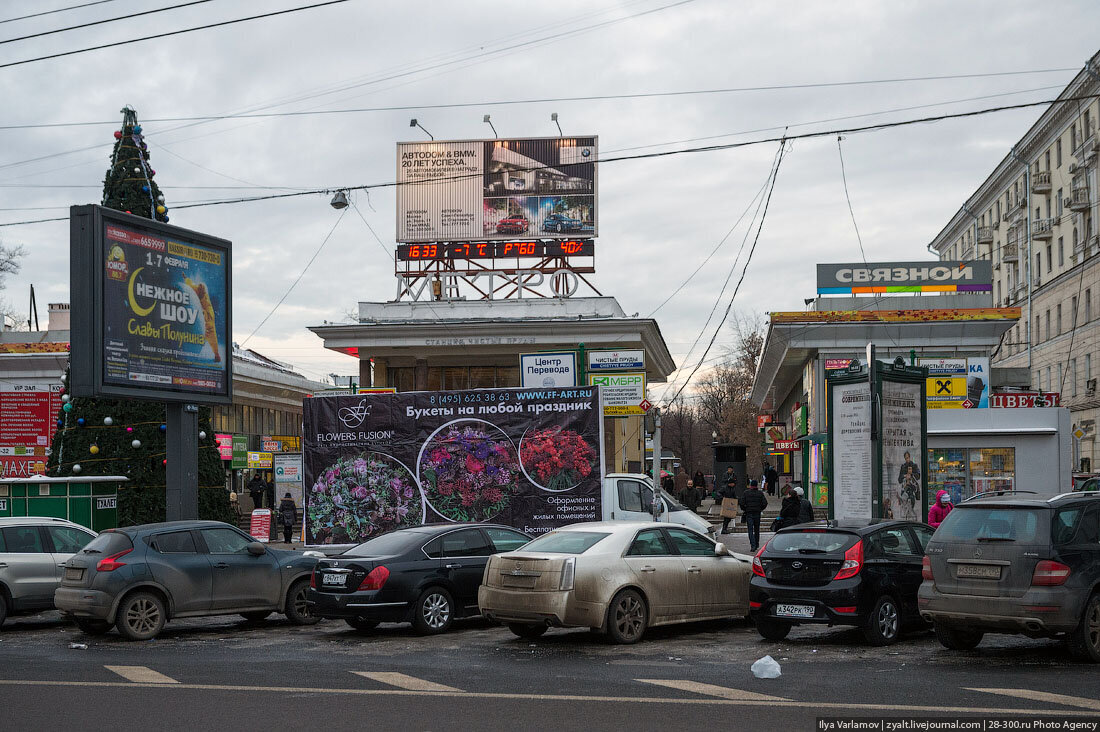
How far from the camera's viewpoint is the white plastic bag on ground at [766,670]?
10273 millimetres

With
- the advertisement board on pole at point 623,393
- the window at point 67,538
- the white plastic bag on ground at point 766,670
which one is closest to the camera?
the white plastic bag on ground at point 766,670

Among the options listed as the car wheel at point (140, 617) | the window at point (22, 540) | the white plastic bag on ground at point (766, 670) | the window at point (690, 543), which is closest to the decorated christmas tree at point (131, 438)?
the window at point (22, 540)

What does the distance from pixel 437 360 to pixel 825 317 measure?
15.8 m

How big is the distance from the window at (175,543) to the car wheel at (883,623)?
336 inches

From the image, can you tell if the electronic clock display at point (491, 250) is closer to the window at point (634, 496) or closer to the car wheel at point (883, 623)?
the window at point (634, 496)

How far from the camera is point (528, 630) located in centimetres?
1365

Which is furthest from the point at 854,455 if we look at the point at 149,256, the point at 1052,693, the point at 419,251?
the point at 419,251

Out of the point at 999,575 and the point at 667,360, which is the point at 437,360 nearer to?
the point at 667,360

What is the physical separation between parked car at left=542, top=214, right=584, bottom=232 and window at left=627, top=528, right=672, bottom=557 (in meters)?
29.7

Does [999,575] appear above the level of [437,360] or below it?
below

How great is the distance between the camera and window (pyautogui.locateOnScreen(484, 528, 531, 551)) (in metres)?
15.2

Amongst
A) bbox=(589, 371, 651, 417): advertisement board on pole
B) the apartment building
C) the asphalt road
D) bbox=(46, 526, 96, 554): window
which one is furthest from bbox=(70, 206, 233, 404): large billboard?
the apartment building

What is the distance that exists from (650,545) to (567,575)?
1342 millimetres

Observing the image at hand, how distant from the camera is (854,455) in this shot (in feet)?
62.1
